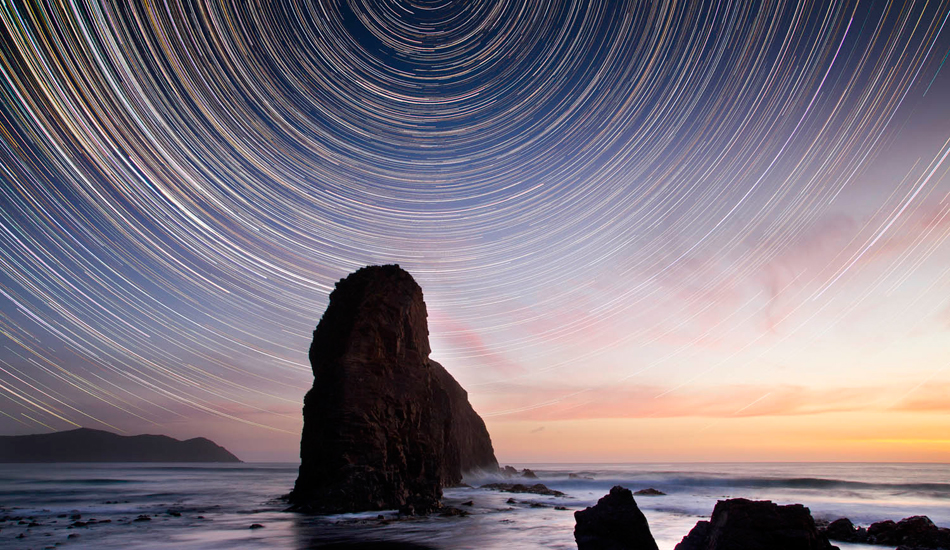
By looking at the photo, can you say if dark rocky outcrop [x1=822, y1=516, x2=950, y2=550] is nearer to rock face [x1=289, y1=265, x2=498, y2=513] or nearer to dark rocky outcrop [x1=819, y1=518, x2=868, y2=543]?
dark rocky outcrop [x1=819, y1=518, x2=868, y2=543]

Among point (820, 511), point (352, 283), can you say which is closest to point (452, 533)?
point (352, 283)

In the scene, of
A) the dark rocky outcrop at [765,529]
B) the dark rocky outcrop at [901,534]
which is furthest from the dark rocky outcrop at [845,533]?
the dark rocky outcrop at [765,529]

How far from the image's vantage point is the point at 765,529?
1064cm

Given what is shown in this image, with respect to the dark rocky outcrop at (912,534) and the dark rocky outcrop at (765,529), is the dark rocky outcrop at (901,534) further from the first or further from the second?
the dark rocky outcrop at (765,529)

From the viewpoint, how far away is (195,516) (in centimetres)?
2723

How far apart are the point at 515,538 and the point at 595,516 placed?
292 inches

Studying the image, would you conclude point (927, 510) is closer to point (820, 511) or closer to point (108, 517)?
point (820, 511)

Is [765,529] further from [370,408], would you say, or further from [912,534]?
[370,408]

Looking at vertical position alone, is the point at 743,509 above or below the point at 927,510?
above

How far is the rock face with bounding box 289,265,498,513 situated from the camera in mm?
27031

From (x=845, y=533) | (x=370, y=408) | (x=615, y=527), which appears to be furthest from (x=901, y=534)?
(x=370, y=408)

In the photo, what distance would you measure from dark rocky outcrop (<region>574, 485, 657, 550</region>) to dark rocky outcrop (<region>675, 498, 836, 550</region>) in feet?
5.44

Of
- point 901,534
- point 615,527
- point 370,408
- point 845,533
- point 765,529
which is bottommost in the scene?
point 845,533

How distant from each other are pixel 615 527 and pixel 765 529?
3.38 meters
